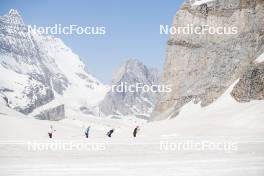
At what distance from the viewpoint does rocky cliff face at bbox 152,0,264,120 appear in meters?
69.2

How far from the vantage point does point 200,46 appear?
279 feet

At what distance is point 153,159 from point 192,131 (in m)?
23.8

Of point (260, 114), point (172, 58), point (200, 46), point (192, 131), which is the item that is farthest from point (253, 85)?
point (172, 58)

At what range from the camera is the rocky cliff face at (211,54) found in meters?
69.2
